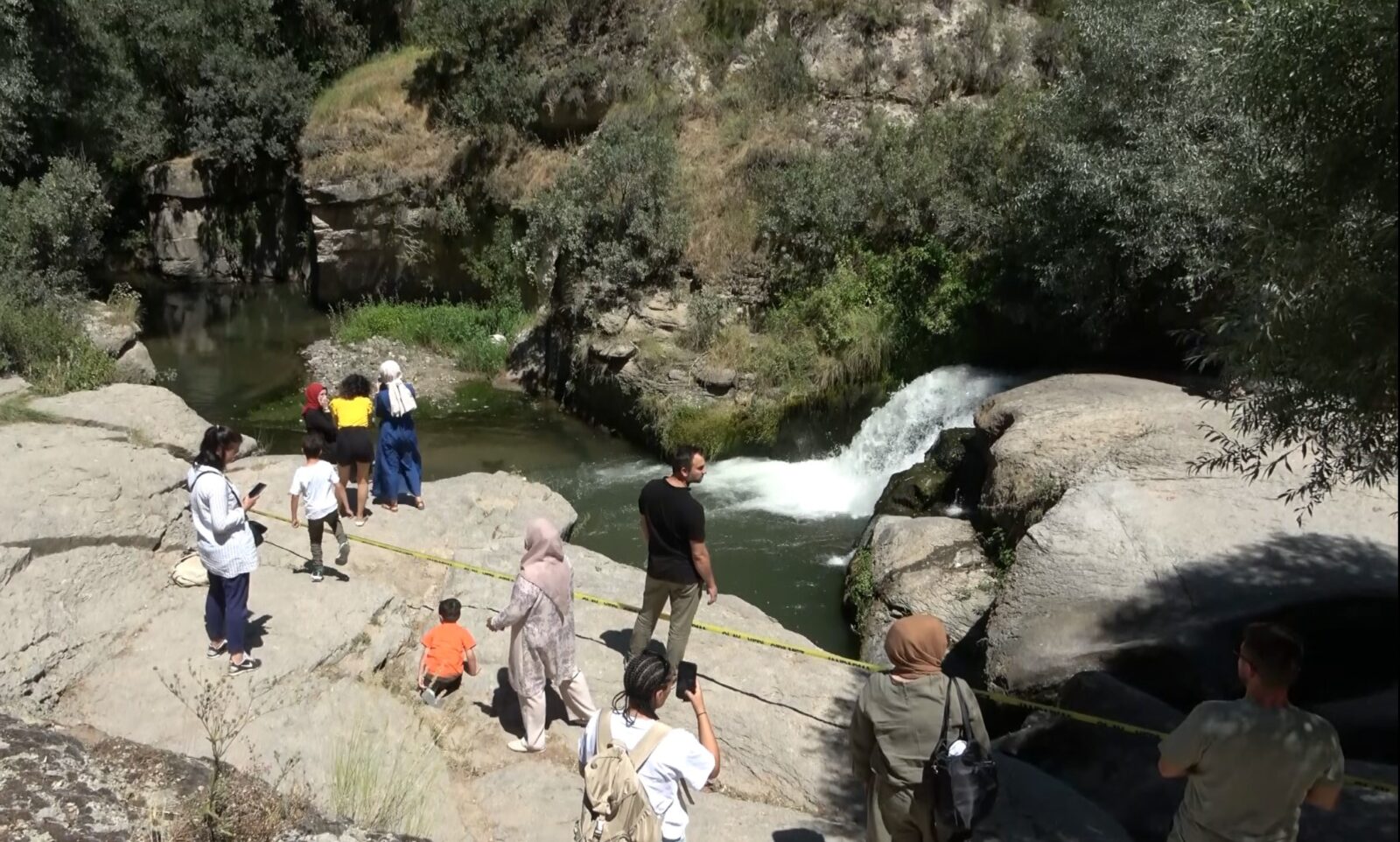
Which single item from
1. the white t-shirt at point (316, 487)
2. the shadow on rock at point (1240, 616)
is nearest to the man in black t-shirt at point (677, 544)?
the white t-shirt at point (316, 487)

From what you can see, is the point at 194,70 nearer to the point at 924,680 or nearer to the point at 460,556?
the point at 460,556

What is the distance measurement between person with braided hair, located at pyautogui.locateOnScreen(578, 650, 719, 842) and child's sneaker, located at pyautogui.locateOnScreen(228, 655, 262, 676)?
12.7 ft

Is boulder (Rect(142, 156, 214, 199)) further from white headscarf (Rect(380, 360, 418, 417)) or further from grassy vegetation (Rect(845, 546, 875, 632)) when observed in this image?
grassy vegetation (Rect(845, 546, 875, 632))

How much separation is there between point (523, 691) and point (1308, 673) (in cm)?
550

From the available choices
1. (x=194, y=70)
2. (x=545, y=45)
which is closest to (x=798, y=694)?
(x=545, y=45)

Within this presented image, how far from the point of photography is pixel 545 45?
2436 cm

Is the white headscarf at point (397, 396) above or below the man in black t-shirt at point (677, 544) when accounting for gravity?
below

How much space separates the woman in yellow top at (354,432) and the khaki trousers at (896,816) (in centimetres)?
641

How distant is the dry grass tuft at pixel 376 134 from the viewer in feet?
83.9

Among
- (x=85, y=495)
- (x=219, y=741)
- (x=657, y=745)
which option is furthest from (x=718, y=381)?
(x=657, y=745)

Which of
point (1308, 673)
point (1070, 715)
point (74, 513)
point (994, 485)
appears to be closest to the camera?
point (1070, 715)

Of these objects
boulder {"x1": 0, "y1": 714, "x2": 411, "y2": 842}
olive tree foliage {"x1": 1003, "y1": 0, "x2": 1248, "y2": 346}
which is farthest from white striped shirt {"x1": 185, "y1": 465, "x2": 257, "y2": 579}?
olive tree foliage {"x1": 1003, "y1": 0, "x2": 1248, "y2": 346}

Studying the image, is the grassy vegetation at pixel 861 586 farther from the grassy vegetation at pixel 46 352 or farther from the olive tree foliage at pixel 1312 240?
the grassy vegetation at pixel 46 352

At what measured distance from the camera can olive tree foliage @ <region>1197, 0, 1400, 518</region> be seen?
4723 millimetres
